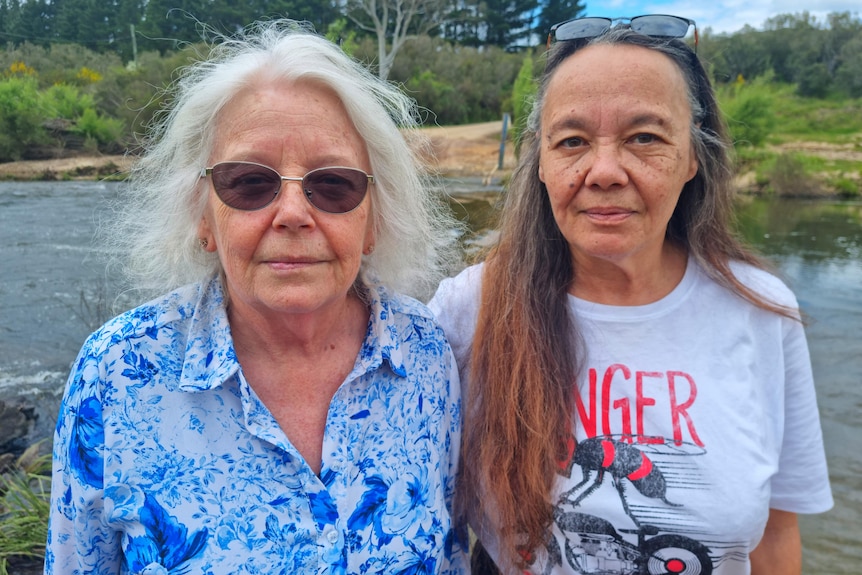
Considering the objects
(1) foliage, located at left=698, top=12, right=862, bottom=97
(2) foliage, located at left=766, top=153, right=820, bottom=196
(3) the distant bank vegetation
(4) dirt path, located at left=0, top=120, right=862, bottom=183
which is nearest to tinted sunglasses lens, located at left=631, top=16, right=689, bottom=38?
(3) the distant bank vegetation

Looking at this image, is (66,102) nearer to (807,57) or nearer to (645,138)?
(645,138)

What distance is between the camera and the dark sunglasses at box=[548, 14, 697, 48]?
1686 millimetres

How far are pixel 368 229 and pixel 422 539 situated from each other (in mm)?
880

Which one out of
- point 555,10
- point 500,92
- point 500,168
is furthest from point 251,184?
point 555,10

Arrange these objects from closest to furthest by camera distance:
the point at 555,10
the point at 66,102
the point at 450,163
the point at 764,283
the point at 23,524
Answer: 1. the point at 764,283
2. the point at 23,524
3. the point at 66,102
4. the point at 450,163
5. the point at 555,10

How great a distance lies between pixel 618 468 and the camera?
161cm

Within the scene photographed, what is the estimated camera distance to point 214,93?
1.62 meters

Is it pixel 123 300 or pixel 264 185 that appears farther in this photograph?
pixel 123 300

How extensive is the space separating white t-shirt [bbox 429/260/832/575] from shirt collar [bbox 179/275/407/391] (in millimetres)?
542

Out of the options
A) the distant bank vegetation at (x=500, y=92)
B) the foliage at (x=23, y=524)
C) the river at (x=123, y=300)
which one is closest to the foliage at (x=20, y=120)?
the distant bank vegetation at (x=500, y=92)

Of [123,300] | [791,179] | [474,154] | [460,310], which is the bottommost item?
[791,179]

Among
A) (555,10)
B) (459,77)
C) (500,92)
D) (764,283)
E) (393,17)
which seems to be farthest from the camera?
(555,10)

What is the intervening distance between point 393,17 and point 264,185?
33132mm

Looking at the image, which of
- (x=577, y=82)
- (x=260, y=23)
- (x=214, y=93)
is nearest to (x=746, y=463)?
(x=577, y=82)
